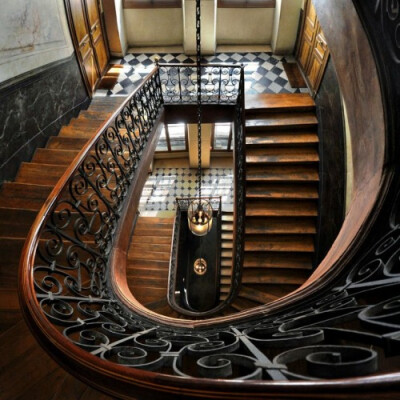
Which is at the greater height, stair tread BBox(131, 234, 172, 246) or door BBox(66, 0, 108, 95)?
door BBox(66, 0, 108, 95)

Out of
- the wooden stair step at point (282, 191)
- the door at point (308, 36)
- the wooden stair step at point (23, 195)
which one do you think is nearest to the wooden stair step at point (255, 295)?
the wooden stair step at point (282, 191)

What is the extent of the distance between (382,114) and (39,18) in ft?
14.2

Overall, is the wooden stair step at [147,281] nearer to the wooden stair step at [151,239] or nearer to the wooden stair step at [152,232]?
the wooden stair step at [151,239]

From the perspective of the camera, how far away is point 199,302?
955cm

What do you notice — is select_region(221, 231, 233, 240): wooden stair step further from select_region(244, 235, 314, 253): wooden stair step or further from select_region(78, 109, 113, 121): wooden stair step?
select_region(78, 109, 113, 121): wooden stair step

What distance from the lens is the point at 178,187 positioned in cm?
946

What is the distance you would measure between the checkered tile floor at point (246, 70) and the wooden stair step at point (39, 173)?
10.2 ft

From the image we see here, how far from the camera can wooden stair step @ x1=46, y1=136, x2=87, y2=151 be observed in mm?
4098

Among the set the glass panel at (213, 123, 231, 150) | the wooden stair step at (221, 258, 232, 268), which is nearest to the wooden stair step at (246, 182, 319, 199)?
the wooden stair step at (221, 258, 232, 268)

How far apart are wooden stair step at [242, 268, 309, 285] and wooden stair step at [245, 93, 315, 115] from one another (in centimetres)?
283

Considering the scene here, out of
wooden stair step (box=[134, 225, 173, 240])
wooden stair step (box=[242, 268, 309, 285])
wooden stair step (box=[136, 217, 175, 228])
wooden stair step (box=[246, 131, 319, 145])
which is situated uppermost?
wooden stair step (box=[246, 131, 319, 145])

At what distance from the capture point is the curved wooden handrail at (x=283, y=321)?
0.61 m

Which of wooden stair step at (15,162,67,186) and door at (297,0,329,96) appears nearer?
wooden stair step at (15,162,67,186)

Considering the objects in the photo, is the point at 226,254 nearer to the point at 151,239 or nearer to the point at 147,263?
the point at 151,239
